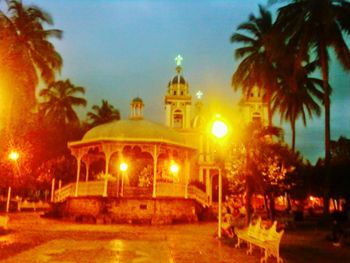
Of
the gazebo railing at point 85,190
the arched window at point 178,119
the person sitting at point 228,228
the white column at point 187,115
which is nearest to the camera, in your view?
the person sitting at point 228,228

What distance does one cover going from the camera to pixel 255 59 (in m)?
34.1

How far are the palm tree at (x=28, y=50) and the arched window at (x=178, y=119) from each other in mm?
31358

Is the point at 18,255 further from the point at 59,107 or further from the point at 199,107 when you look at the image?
the point at 199,107

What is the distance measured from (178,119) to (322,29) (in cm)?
3887

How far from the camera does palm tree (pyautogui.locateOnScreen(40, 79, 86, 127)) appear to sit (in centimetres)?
4916

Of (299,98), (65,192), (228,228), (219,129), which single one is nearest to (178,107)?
(299,98)

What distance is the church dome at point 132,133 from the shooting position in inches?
981

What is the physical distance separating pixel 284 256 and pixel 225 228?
4.61 meters

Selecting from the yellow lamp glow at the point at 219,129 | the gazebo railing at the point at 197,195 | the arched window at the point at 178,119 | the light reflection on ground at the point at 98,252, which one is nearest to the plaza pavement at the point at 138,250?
the light reflection on ground at the point at 98,252

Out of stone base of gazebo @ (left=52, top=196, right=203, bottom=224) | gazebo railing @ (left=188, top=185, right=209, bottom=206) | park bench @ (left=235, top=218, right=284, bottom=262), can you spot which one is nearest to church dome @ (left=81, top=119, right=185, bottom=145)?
gazebo railing @ (left=188, top=185, right=209, bottom=206)

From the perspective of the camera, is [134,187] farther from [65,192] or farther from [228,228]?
[228,228]

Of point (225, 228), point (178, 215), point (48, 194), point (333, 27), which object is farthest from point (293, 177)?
point (48, 194)

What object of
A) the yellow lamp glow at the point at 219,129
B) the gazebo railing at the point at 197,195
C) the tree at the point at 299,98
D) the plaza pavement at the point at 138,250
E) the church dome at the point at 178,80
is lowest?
the plaza pavement at the point at 138,250

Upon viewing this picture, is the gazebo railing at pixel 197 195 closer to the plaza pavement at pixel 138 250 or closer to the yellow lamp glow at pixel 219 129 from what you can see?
the plaza pavement at pixel 138 250
